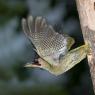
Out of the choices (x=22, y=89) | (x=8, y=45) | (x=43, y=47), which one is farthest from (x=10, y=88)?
(x=43, y=47)

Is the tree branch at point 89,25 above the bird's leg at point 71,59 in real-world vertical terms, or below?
above

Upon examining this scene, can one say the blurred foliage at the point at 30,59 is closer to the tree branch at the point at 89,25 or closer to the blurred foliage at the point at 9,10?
the blurred foliage at the point at 9,10

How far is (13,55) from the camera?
3896 millimetres

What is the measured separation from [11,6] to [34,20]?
1535 millimetres

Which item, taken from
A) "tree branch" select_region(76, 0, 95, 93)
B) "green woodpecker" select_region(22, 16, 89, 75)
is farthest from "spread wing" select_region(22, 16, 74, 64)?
"tree branch" select_region(76, 0, 95, 93)

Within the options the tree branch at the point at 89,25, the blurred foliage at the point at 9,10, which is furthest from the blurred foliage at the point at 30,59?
the tree branch at the point at 89,25

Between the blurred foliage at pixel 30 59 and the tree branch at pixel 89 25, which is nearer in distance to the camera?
the tree branch at pixel 89 25

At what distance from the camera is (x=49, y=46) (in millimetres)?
2281

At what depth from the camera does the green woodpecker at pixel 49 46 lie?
7.42 feet

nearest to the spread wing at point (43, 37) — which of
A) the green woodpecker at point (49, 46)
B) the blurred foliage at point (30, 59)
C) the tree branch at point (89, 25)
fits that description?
the green woodpecker at point (49, 46)

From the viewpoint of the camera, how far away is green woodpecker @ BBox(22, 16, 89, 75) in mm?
2262

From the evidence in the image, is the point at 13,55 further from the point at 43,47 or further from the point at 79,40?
the point at 43,47

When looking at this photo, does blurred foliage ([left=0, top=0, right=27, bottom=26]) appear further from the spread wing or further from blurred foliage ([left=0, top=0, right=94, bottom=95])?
the spread wing

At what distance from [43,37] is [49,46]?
0.04m
